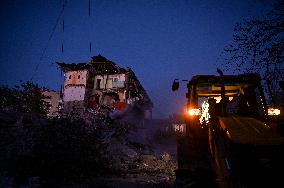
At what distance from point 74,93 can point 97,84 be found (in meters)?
3.96

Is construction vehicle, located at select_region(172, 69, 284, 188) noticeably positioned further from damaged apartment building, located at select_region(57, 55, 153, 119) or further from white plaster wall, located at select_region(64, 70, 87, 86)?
white plaster wall, located at select_region(64, 70, 87, 86)

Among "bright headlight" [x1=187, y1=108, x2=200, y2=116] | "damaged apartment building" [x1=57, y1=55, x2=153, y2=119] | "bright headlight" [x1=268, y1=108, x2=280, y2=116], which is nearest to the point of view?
"bright headlight" [x1=268, y1=108, x2=280, y2=116]

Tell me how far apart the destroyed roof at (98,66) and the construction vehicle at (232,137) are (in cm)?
3480

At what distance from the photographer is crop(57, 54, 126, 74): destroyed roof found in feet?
138

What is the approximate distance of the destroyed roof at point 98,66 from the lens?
42000 mm

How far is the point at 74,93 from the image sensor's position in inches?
1657

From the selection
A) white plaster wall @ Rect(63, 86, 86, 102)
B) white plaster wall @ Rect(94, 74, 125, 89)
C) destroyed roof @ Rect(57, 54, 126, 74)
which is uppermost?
destroyed roof @ Rect(57, 54, 126, 74)

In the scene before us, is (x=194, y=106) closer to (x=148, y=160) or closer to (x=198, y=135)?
(x=198, y=135)

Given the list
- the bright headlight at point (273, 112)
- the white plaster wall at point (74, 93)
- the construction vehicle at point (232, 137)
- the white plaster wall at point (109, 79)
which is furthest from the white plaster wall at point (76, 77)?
the bright headlight at point (273, 112)

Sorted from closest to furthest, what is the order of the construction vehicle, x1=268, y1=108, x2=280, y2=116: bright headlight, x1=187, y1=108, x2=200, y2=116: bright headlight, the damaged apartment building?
the construction vehicle, x1=268, y1=108, x2=280, y2=116: bright headlight, x1=187, y1=108, x2=200, y2=116: bright headlight, the damaged apartment building

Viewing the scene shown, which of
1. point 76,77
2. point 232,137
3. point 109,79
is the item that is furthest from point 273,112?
point 76,77

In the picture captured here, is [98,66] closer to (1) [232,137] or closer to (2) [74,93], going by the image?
(2) [74,93]

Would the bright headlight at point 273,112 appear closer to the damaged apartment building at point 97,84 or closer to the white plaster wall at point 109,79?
the damaged apartment building at point 97,84

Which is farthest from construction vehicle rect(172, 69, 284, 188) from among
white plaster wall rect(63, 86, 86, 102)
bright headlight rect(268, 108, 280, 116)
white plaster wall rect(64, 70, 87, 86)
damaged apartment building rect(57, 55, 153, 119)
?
white plaster wall rect(64, 70, 87, 86)
